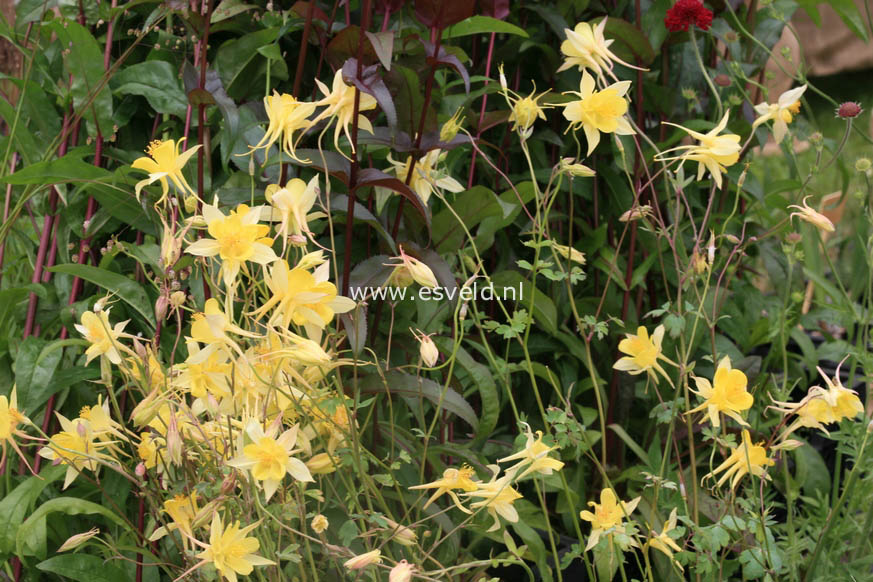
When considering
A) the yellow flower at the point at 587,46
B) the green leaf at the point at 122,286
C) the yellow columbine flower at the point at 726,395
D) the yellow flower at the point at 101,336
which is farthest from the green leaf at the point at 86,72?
the yellow columbine flower at the point at 726,395

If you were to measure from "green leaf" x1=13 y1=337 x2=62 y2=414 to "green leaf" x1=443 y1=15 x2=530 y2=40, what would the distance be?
0.62 m

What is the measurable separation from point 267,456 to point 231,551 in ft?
0.41

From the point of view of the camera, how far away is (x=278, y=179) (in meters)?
1.09

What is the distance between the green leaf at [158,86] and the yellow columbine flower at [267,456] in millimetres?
599

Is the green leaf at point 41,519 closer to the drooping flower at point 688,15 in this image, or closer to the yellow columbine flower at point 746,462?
the yellow columbine flower at point 746,462

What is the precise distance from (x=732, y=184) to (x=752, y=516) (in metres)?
0.64

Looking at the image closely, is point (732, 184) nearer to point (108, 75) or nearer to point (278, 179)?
point (278, 179)

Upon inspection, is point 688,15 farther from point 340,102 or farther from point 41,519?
point 41,519

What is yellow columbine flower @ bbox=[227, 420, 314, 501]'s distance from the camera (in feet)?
2.41

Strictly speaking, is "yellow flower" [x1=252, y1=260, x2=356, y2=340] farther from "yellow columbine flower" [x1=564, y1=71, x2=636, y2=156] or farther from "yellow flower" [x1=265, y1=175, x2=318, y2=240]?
"yellow columbine flower" [x1=564, y1=71, x2=636, y2=156]

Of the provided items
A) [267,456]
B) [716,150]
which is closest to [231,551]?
[267,456]

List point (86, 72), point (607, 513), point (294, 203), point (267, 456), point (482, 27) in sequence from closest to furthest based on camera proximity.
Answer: point (267, 456)
point (294, 203)
point (607, 513)
point (482, 27)
point (86, 72)

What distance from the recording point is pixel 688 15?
112 centimetres

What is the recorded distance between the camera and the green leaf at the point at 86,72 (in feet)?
3.86
